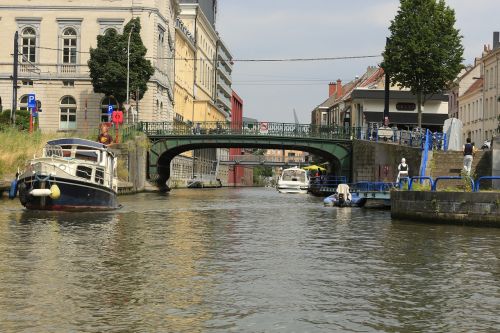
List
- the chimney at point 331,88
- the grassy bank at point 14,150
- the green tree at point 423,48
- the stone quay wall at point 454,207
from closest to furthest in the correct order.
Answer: the stone quay wall at point 454,207, the grassy bank at point 14,150, the green tree at point 423,48, the chimney at point 331,88

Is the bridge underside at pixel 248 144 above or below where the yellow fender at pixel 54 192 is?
above

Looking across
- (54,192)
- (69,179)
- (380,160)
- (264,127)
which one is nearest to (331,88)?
(264,127)

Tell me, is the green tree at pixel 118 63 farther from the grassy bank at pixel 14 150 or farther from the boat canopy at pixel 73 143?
the boat canopy at pixel 73 143

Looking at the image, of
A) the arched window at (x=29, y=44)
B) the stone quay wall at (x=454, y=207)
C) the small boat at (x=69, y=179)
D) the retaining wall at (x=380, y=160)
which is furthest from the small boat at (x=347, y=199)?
the arched window at (x=29, y=44)

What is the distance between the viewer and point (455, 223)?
27156 mm

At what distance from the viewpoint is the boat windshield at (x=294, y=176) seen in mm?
83469

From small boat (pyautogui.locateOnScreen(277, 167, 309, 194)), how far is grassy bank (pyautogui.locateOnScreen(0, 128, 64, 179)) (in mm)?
35749

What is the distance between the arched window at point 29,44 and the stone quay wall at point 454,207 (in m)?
54.7

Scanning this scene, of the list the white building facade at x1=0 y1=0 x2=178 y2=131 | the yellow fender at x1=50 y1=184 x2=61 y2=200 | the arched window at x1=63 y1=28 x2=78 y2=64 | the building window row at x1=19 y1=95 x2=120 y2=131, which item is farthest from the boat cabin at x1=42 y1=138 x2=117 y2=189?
the arched window at x1=63 y1=28 x2=78 y2=64

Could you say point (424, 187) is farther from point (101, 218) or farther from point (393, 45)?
point (393, 45)

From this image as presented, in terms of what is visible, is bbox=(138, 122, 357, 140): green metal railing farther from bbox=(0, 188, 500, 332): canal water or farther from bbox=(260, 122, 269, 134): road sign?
bbox=(0, 188, 500, 332): canal water

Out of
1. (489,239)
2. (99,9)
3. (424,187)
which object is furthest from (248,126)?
(489,239)

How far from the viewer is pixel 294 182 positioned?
8175cm

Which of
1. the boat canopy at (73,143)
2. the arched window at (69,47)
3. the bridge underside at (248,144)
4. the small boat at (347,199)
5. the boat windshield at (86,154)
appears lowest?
the small boat at (347,199)
